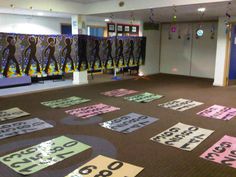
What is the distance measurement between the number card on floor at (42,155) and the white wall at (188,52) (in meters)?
7.27

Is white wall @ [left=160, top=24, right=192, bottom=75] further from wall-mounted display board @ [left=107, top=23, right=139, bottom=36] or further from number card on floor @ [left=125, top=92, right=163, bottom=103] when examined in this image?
number card on floor @ [left=125, top=92, right=163, bottom=103]

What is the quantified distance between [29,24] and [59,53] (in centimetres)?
223

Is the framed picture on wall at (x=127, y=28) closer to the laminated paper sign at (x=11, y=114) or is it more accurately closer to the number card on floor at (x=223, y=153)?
the laminated paper sign at (x=11, y=114)

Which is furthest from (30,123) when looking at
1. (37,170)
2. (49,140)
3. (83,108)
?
(37,170)

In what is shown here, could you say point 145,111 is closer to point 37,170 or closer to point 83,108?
point 83,108

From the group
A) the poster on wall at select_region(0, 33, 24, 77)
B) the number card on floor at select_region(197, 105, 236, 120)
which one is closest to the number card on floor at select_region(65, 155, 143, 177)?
the number card on floor at select_region(197, 105, 236, 120)

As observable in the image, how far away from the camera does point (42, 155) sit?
2709mm

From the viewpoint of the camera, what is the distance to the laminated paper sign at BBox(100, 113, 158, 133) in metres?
3.62

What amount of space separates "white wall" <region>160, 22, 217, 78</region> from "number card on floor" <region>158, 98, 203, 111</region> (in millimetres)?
4104

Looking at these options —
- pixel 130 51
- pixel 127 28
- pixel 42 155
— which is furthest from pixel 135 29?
pixel 42 155

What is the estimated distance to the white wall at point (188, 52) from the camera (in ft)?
29.1

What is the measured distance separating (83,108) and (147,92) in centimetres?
223

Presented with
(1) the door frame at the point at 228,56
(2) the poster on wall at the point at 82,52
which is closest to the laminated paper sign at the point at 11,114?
(2) the poster on wall at the point at 82,52

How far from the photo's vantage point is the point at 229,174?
2.39 metres
